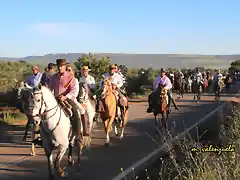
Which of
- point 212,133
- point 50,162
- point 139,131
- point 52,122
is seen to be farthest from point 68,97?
point 139,131

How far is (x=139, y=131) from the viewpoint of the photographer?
683 inches

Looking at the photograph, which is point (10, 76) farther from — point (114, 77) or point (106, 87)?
point (106, 87)

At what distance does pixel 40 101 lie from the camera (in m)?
9.03

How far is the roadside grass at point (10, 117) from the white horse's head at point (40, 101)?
10303mm

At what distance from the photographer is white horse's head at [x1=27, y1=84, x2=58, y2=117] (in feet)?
29.1

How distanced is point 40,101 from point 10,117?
12.1 meters

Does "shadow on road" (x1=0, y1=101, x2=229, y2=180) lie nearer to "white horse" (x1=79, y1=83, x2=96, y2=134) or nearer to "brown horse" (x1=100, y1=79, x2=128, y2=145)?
"brown horse" (x1=100, y1=79, x2=128, y2=145)

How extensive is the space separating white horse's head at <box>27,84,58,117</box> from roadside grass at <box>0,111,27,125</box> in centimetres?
1030

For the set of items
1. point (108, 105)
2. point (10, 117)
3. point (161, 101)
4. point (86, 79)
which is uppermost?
point (86, 79)

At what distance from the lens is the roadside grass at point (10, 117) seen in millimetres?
19623

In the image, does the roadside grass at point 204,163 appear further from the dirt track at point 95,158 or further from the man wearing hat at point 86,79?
the man wearing hat at point 86,79

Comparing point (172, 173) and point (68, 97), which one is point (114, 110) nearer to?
point (68, 97)

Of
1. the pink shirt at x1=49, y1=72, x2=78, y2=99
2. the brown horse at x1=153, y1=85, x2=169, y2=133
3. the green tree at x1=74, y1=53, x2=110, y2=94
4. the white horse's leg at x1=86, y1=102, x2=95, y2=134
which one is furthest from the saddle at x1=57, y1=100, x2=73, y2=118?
the green tree at x1=74, y1=53, x2=110, y2=94

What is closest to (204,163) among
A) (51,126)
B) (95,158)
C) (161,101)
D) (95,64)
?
(51,126)
